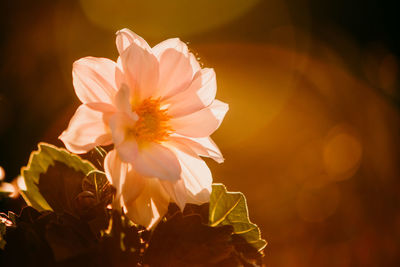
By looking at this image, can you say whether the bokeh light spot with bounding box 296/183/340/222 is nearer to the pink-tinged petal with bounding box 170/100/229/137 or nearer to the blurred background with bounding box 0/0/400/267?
the blurred background with bounding box 0/0/400/267

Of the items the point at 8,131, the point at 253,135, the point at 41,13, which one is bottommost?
the point at 253,135

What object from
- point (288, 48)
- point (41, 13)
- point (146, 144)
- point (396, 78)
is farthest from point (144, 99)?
point (288, 48)

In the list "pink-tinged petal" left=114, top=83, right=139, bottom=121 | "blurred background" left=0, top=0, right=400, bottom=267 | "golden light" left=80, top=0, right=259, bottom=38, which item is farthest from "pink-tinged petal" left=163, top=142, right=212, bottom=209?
"golden light" left=80, top=0, right=259, bottom=38

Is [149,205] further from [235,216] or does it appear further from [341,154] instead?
[341,154]

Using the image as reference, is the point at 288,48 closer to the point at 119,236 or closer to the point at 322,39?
the point at 322,39

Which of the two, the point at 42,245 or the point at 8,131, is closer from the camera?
the point at 42,245

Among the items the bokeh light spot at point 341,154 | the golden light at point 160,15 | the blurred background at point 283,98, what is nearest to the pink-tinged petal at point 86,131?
the blurred background at point 283,98

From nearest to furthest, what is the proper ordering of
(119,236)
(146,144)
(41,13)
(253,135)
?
(119,236), (146,144), (253,135), (41,13)

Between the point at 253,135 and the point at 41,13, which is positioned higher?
the point at 41,13
